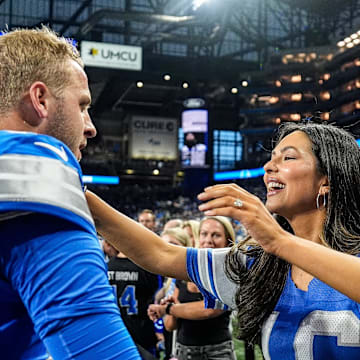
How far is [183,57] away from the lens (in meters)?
23.1

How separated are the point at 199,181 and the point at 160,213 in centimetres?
362

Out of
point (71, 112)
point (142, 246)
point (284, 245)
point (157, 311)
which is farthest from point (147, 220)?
point (71, 112)

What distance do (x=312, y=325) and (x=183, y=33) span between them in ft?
76.3

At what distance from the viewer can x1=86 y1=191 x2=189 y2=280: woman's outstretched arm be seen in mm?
1885

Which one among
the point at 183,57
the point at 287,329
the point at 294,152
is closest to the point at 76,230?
the point at 287,329

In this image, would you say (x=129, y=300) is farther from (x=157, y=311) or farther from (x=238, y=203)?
(x=238, y=203)

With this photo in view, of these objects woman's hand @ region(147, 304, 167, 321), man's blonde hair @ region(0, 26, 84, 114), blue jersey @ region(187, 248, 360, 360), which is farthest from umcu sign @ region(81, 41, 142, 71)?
man's blonde hair @ region(0, 26, 84, 114)

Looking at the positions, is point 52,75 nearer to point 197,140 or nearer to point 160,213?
point 197,140

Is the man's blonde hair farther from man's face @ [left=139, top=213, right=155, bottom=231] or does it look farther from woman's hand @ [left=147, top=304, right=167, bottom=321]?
man's face @ [left=139, top=213, right=155, bottom=231]

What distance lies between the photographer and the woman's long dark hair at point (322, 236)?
2.02 metres

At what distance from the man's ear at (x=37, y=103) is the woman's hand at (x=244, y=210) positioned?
0.55 m

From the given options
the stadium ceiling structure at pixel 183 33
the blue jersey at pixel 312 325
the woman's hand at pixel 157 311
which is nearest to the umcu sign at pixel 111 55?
the stadium ceiling structure at pixel 183 33

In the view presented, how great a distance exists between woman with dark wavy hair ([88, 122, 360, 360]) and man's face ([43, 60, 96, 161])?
70 centimetres

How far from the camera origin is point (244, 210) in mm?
1473
